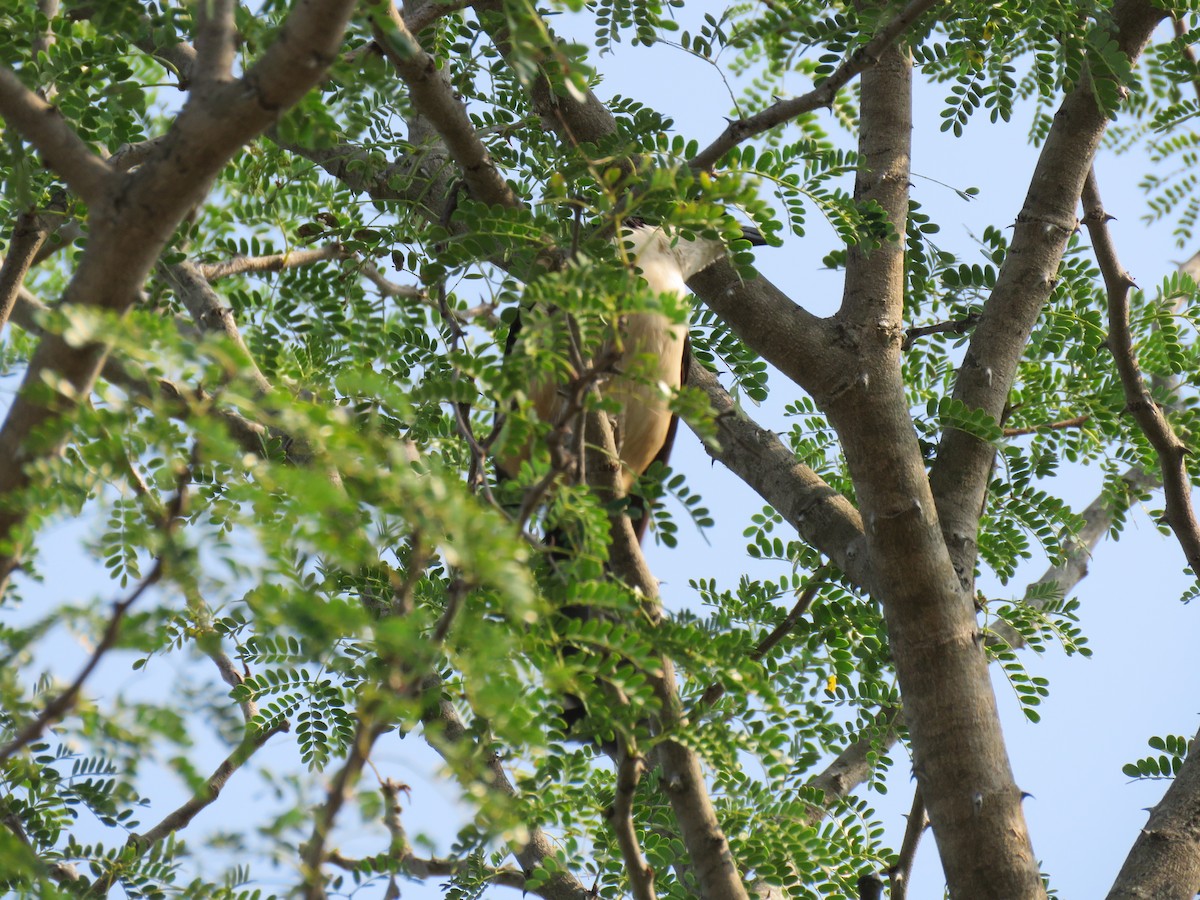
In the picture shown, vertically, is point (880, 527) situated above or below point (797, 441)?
below

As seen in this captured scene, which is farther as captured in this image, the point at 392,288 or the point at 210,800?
the point at 392,288

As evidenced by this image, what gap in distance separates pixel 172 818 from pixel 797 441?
1.99 m

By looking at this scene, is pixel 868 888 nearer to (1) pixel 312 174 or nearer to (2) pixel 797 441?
(2) pixel 797 441

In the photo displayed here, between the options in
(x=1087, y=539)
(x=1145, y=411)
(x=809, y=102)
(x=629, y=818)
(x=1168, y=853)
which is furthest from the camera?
(x=1087, y=539)

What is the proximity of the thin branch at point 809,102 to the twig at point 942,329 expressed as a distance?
1046 millimetres

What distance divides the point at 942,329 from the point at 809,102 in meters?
1.31

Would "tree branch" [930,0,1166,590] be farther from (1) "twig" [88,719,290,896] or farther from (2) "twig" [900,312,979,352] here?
(1) "twig" [88,719,290,896]

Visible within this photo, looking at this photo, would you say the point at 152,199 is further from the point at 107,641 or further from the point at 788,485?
the point at 788,485

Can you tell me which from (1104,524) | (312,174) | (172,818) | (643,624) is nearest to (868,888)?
(643,624)

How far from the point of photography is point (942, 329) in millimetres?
3150

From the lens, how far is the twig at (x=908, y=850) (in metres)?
2.48

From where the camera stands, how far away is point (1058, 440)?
3.47 metres

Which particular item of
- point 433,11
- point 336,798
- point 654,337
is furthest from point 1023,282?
point 336,798

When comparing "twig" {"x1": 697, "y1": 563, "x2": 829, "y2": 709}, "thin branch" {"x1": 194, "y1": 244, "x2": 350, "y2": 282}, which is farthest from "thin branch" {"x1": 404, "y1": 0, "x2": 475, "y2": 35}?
"twig" {"x1": 697, "y1": 563, "x2": 829, "y2": 709}
